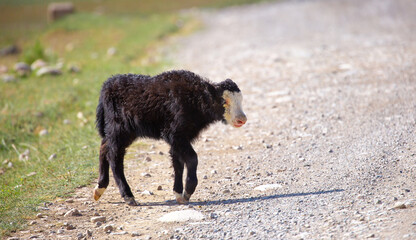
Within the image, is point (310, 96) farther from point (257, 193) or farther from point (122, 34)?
point (122, 34)

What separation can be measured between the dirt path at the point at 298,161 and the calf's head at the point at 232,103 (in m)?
0.84

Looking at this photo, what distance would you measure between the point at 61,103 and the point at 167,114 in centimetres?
584

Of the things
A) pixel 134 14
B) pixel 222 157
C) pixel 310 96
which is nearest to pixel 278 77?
pixel 310 96

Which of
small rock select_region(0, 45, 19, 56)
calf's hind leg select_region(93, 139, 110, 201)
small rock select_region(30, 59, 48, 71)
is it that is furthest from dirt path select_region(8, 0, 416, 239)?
small rock select_region(0, 45, 19, 56)

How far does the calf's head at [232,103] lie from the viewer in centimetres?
584

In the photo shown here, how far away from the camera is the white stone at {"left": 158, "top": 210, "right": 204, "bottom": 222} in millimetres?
5410

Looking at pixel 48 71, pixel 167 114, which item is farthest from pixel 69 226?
pixel 48 71

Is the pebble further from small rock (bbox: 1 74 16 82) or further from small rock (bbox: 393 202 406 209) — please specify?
small rock (bbox: 1 74 16 82)

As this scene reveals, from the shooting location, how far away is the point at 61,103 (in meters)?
11.2

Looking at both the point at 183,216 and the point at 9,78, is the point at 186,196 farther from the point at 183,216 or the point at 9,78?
the point at 9,78

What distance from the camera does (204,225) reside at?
525 centimetres

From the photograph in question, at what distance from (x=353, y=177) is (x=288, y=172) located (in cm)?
80

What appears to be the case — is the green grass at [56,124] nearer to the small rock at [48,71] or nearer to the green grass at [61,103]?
the green grass at [61,103]

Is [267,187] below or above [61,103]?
above
